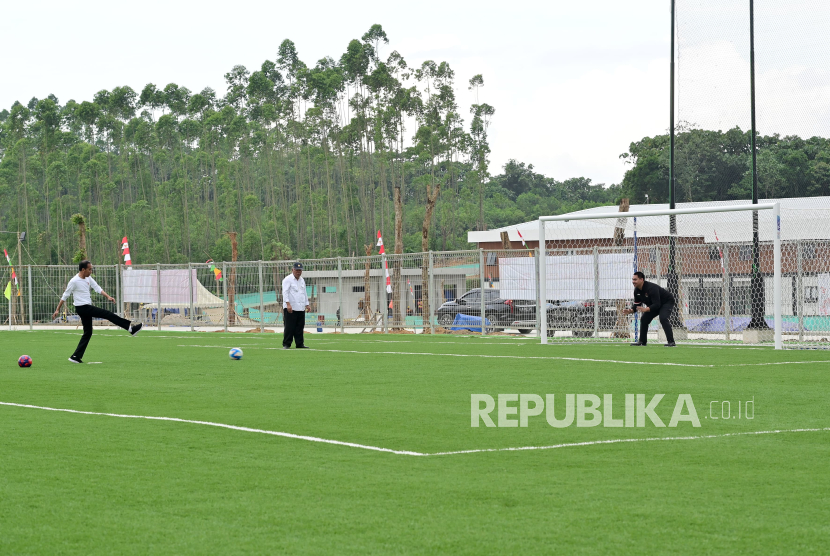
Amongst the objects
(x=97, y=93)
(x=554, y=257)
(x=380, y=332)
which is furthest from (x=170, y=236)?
(x=554, y=257)

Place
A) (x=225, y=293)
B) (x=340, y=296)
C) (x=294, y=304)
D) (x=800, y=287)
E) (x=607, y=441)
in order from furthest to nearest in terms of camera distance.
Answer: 1. (x=225, y=293)
2. (x=340, y=296)
3. (x=800, y=287)
4. (x=294, y=304)
5. (x=607, y=441)

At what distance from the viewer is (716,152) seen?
1179 inches

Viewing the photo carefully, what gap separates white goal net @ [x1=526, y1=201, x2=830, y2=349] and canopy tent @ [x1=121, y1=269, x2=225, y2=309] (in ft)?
47.6

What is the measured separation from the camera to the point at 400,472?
6691 mm

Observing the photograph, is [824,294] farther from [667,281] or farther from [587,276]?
[587,276]

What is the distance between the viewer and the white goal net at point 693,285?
2191cm

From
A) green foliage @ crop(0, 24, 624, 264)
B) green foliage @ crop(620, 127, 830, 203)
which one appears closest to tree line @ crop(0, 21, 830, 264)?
green foliage @ crop(0, 24, 624, 264)

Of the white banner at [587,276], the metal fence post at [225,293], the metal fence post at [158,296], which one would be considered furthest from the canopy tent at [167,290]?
the white banner at [587,276]

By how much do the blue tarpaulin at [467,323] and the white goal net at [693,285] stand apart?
2891 mm

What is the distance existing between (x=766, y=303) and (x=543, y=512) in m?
18.3

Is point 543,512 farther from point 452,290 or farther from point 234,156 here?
point 234,156

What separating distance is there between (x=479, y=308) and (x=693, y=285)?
630 centimetres

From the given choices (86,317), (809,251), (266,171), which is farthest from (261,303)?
(266,171)

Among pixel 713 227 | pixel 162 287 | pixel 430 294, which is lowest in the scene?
pixel 430 294
